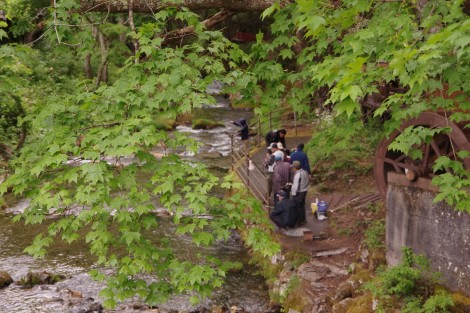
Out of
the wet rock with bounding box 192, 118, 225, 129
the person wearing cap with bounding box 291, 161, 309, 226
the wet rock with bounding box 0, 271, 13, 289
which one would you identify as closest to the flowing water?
the wet rock with bounding box 0, 271, 13, 289

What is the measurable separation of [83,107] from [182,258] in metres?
7.64

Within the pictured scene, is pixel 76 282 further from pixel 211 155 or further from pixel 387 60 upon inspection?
pixel 211 155

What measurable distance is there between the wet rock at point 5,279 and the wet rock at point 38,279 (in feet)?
0.65

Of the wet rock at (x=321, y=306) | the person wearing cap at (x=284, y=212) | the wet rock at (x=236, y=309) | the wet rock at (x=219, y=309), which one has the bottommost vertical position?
the wet rock at (x=236, y=309)

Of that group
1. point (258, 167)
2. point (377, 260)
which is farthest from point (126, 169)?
point (258, 167)

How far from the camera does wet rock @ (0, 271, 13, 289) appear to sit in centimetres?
1227

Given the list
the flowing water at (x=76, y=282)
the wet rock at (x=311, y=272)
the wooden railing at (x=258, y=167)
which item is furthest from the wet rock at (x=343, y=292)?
the wooden railing at (x=258, y=167)

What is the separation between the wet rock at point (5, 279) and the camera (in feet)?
40.2

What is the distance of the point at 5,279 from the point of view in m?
12.3

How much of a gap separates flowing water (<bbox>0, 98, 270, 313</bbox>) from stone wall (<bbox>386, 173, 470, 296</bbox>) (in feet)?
10.7

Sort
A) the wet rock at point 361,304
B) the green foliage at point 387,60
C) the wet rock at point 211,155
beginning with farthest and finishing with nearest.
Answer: the wet rock at point 211,155 → the wet rock at point 361,304 → the green foliage at point 387,60

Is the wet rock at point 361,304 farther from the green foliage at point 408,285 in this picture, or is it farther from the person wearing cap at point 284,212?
the person wearing cap at point 284,212

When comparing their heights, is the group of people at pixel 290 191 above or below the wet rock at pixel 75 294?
above

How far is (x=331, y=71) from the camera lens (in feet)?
19.5
